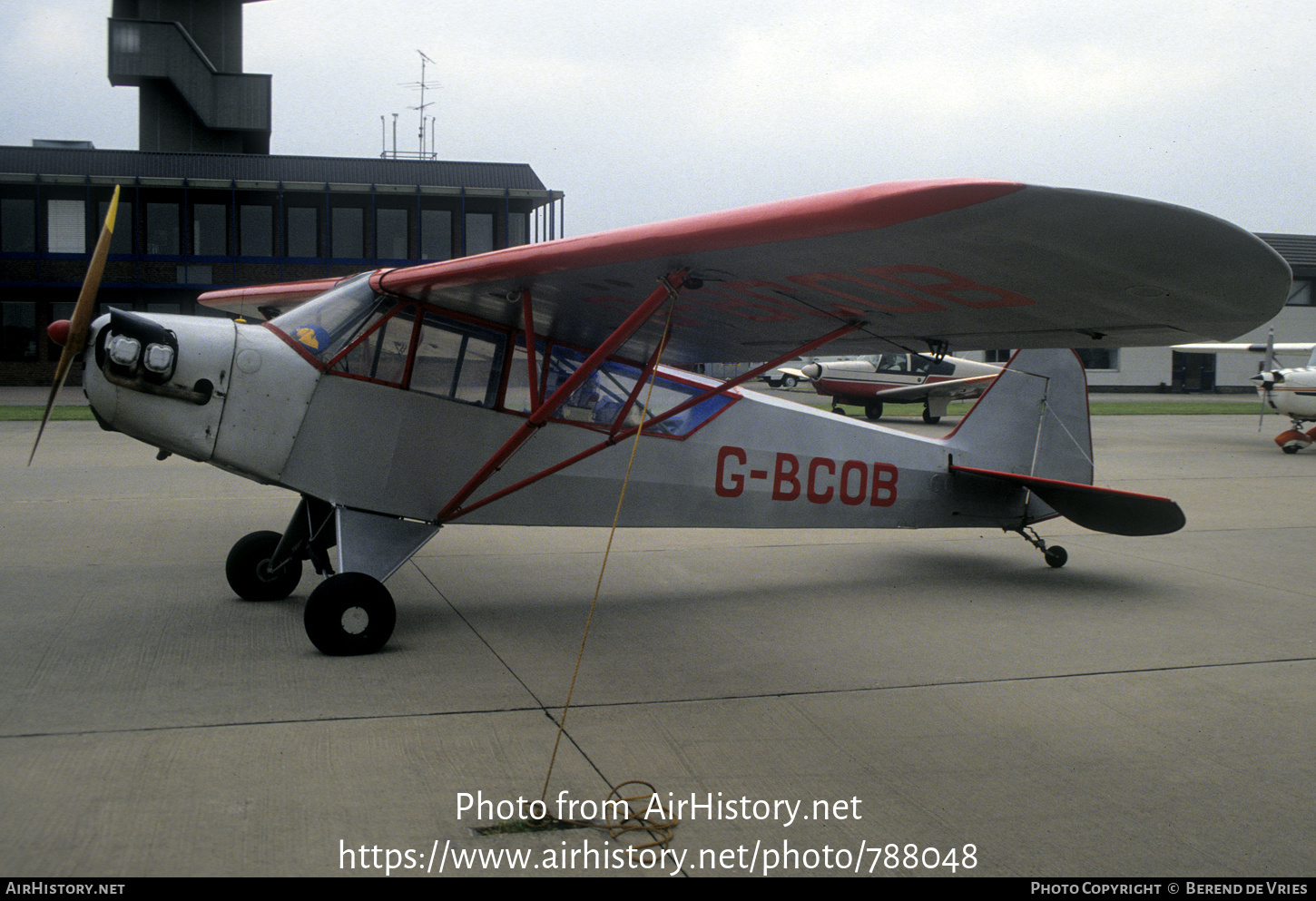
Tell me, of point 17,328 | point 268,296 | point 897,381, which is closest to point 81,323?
point 268,296

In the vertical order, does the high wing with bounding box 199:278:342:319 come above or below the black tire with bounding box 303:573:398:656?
above

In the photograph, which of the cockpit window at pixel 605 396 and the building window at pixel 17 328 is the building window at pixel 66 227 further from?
the cockpit window at pixel 605 396

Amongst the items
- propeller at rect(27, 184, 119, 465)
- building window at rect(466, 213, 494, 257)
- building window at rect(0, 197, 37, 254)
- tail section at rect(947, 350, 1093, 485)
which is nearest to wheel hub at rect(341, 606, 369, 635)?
propeller at rect(27, 184, 119, 465)

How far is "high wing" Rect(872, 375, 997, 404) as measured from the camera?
26.3 meters

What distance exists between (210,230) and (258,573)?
31.9 meters

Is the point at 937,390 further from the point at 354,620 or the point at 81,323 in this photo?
the point at 81,323

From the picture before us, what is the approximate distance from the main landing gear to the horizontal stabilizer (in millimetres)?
4642

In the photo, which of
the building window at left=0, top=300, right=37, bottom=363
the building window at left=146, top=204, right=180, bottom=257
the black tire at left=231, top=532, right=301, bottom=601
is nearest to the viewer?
the black tire at left=231, top=532, right=301, bottom=601

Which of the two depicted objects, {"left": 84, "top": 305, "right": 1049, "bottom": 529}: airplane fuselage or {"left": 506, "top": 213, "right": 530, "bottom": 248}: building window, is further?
{"left": 506, "top": 213, "right": 530, "bottom": 248}: building window

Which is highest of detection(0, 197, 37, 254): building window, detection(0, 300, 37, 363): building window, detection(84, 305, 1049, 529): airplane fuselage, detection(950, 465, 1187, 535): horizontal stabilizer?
detection(0, 197, 37, 254): building window

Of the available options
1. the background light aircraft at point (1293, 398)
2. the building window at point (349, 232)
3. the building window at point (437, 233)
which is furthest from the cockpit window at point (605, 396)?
the building window at point (349, 232)

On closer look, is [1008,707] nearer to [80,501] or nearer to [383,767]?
[383,767]

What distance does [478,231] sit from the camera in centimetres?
3506

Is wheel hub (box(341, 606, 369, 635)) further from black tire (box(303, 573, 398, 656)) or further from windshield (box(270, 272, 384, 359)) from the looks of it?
windshield (box(270, 272, 384, 359))
